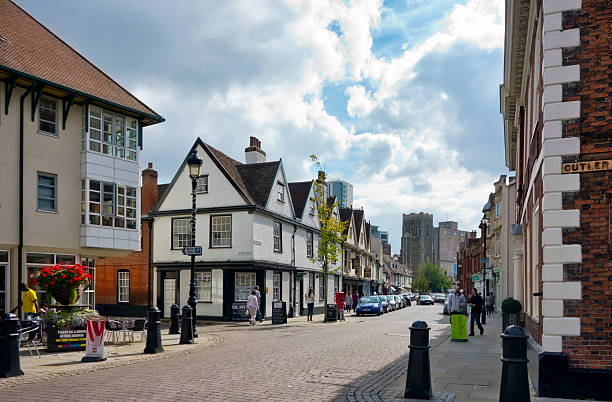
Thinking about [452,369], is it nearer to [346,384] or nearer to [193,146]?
[346,384]

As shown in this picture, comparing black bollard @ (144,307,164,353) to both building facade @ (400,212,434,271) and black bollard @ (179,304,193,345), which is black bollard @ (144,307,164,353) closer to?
black bollard @ (179,304,193,345)

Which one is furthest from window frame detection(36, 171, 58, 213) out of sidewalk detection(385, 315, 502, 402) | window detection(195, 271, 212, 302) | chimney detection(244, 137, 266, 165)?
chimney detection(244, 137, 266, 165)

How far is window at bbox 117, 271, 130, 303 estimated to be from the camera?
34.1 metres

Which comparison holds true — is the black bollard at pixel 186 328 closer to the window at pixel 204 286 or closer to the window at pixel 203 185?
the window at pixel 204 286

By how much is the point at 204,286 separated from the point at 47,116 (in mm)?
13911

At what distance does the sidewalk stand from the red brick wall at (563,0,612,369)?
1701mm

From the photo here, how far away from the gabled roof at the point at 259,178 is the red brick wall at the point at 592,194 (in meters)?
24.0

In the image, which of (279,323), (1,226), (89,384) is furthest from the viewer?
(279,323)

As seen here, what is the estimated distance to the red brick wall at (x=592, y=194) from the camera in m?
8.95

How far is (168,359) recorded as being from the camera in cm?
1405

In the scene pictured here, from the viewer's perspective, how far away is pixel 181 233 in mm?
32781

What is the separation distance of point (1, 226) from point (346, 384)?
13.9 meters

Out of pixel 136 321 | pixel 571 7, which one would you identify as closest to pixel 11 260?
pixel 136 321

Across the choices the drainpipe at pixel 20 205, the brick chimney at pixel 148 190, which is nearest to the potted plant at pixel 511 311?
the drainpipe at pixel 20 205
